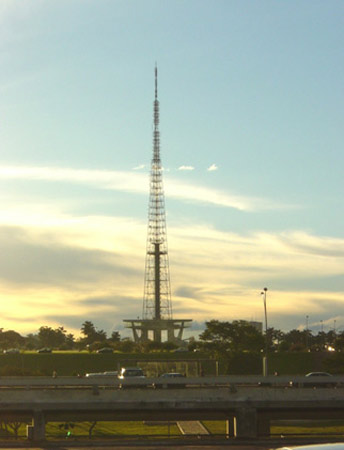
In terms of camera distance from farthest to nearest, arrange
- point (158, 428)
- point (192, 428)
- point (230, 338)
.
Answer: point (230, 338)
point (158, 428)
point (192, 428)

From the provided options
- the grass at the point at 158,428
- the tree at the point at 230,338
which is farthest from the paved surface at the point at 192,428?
the tree at the point at 230,338

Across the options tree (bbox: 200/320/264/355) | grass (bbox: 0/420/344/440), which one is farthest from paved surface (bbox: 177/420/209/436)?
tree (bbox: 200/320/264/355)

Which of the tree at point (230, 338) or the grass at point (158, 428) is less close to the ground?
the tree at point (230, 338)

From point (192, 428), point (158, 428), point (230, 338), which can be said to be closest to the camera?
point (192, 428)

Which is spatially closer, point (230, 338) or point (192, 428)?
point (192, 428)

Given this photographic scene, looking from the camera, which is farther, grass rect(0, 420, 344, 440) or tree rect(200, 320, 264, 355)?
tree rect(200, 320, 264, 355)

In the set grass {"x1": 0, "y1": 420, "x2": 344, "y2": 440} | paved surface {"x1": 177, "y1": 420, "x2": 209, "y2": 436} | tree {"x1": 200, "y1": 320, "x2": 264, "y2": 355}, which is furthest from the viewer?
tree {"x1": 200, "y1": 320, "x2": 264, "y2": 355}

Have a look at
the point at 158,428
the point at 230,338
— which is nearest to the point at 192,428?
the point at 158,428

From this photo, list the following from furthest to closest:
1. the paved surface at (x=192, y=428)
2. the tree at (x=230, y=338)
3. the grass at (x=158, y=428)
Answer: the tree at (x=230, y=338) → the grass at (x=158, y=428) → the paved surface at (x=192, y=428)

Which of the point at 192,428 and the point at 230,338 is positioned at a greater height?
the point at 230,338

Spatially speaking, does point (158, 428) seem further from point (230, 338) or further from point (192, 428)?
point (230, 338)

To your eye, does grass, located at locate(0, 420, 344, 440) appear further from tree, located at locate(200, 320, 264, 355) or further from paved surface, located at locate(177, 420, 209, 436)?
tree, located at locate(200, 320, 264, 355)

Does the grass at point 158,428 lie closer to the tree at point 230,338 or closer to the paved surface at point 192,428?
the paved surface at point 192,428

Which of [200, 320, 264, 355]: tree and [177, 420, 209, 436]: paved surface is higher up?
[200, 320, 264, 355]: tree
